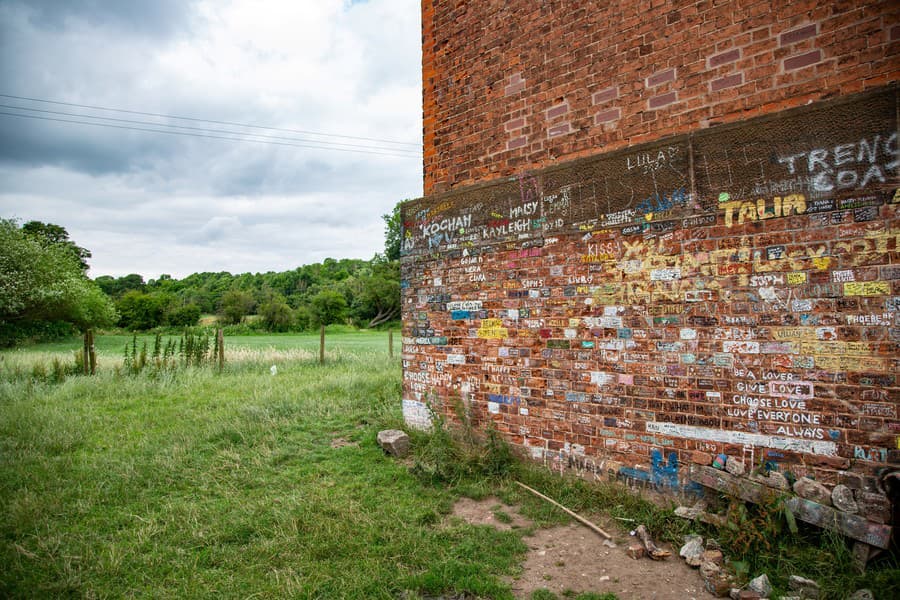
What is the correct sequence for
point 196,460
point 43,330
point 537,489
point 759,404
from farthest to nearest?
point 43,330
point 196,460
point 537,489
point 759,404

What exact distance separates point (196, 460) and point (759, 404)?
6.03 m

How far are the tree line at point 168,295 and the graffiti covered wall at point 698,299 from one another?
20.4 metres

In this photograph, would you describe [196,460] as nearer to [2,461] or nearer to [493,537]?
[2,461]

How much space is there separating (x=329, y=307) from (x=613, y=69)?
53.1m

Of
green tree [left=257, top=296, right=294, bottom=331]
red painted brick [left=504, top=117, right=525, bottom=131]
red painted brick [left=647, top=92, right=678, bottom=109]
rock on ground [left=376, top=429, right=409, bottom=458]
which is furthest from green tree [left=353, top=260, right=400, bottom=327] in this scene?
red painted brick [left=647, top=92, right=678, bottom=109]

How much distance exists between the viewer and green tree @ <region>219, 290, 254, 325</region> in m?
51.2

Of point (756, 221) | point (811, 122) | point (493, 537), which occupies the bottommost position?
point (493, 537)

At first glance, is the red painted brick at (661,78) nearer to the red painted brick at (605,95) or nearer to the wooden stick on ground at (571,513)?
the red painted brick at (605,95)

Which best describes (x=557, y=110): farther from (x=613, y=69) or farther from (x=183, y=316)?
(x=183, y=316)

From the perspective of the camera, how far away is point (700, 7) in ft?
13.2

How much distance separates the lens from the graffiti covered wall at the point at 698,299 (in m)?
3.16

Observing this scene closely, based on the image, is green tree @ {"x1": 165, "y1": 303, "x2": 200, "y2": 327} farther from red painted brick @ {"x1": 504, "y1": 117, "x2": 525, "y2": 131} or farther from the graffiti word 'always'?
red painted brick @ {"x1": 504, "y1": 117, "x2": 525, "y2": 131}

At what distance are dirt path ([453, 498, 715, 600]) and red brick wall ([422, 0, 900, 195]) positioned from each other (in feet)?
11.6

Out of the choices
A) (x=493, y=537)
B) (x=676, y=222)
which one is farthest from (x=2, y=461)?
(x=676, y=222)
